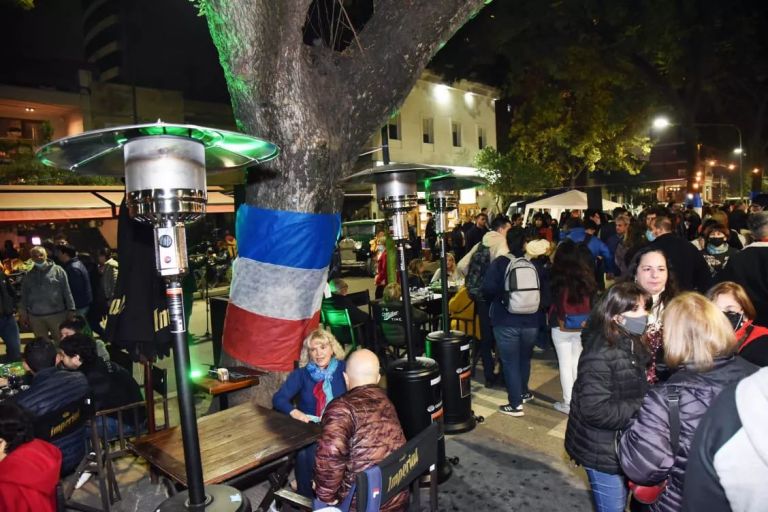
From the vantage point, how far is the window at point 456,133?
29698mm

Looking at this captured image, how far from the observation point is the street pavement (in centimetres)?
421

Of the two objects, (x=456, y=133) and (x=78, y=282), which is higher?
(x=456, y=133)

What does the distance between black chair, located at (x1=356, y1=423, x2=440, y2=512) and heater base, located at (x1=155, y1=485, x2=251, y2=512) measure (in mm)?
645

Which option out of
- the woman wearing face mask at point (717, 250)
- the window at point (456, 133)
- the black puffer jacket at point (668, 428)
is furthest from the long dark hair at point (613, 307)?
the window at point (456, 133)

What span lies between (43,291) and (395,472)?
296 inches

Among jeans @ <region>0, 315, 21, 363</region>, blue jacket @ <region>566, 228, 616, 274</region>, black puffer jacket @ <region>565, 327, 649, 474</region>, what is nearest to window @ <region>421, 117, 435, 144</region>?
blue jacket @ <region>566, 228, 616, 274</region>

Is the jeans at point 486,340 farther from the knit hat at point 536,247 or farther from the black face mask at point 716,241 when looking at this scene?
the black face mask at point 716,241

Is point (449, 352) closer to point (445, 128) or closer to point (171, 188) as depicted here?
point (171, 188)

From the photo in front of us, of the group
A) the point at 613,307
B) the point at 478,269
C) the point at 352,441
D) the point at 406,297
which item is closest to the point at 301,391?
the point at 406,297

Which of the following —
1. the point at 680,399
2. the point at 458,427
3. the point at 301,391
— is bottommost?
the point at 458,427

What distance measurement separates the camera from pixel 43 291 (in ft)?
26.5

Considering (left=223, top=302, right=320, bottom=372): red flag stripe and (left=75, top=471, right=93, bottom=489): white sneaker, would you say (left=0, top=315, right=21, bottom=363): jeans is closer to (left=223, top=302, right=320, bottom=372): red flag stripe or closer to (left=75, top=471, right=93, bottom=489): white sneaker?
(left=75, top=471, right=93, bottom=489): white sneaker

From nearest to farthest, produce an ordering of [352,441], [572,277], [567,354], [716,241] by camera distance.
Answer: [352,441]
[572,277]
[567,354]
[716,241]

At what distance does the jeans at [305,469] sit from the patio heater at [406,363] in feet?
2.55
